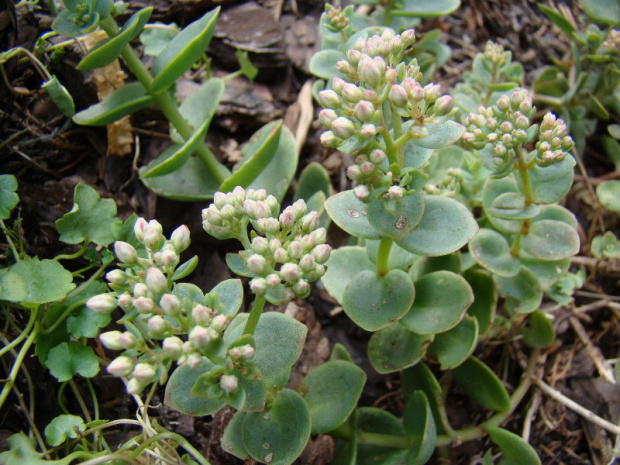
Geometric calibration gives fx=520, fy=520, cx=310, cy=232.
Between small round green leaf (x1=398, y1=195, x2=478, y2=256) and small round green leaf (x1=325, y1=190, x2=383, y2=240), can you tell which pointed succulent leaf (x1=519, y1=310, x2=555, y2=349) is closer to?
small round green leaf (x1=398, y1=195, x2=478, y2=256)

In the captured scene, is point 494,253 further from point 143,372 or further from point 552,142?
point 143,372

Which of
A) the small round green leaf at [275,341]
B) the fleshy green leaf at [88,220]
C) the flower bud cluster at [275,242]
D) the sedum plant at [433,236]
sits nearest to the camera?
the flower bud cluster at [275,242]

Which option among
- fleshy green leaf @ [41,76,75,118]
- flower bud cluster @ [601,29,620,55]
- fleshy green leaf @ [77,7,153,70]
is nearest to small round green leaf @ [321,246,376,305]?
fleshy green leaf @ [77,7,153,70]

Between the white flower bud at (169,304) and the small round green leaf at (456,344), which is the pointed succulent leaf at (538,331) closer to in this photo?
the small round green leaf at (456,344)

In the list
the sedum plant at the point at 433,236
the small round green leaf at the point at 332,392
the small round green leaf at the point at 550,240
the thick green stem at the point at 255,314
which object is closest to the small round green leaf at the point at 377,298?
the sedum plant at the point at 433,236

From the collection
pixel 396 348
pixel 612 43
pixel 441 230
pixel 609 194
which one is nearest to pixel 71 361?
pixel 396 348

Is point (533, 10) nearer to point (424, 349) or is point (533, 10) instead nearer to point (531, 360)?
point (531, 360)

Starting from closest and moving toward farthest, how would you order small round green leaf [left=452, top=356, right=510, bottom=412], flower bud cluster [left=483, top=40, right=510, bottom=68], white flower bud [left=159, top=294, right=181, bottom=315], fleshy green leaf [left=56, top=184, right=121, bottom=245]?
white flower bud [left=159, top=294, right=181, bottom=315] < fleshy green leaf [left=56, top=184, right=121, bottom=245] < small round green leaf [left=452, top=356, right=510, bottom=412] < flower bud cluster [left=483, top=40, right=510, bottom=68]
